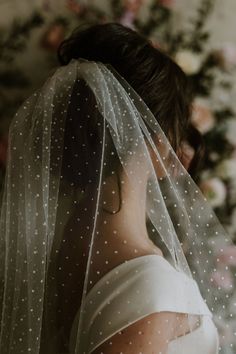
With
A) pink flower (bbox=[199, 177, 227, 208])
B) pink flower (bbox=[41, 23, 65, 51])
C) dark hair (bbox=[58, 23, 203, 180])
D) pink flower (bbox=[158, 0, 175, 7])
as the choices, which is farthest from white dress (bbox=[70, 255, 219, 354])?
pink flower (bbox=[158, 0, 175, 7])

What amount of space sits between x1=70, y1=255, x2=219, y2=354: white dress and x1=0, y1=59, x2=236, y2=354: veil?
1 centimetres

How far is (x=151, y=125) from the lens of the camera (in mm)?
974

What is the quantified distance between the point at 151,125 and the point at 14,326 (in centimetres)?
38

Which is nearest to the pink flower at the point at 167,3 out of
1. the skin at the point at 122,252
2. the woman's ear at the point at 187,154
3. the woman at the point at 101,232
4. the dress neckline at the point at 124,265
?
the woman's ear at the point at 187,154

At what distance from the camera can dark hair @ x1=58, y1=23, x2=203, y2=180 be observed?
3.42ft

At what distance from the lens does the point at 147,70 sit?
3.49 feet

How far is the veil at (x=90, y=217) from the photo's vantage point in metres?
0.92

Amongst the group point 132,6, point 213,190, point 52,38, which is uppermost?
point 132,6

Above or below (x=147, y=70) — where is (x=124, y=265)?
below

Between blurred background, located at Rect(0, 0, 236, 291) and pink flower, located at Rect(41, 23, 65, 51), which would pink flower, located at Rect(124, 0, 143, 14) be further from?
pink flower, located at Rect(41, 23, 65, 51)

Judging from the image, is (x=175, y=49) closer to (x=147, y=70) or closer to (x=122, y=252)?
(x=147, y=70)

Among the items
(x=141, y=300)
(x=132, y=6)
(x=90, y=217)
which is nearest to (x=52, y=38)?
(x=132, y=6)

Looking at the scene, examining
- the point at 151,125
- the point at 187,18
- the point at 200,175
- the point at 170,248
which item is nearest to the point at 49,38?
the point at 187,18

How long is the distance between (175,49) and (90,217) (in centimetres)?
76
